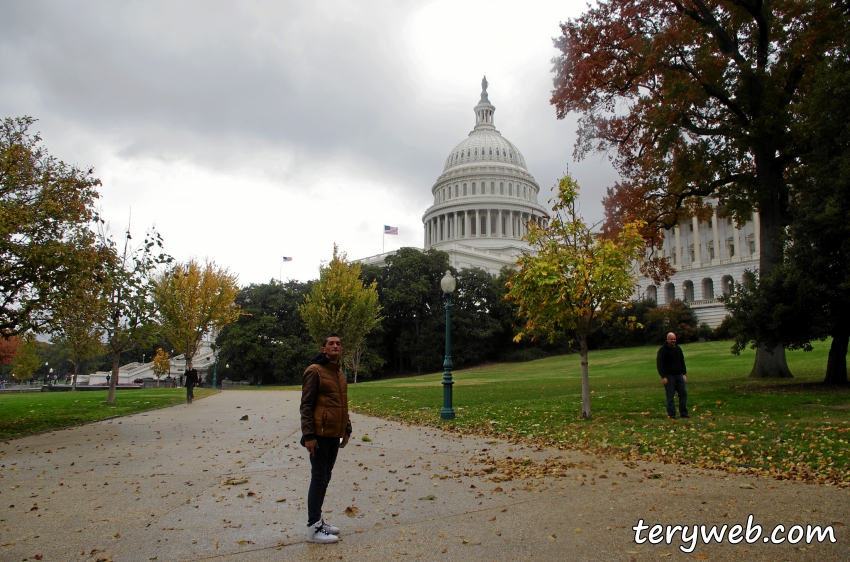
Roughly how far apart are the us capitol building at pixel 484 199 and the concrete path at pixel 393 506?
9166 cm

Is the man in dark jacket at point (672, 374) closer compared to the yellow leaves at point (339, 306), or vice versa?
the man in dark jacket at point (672, 374)

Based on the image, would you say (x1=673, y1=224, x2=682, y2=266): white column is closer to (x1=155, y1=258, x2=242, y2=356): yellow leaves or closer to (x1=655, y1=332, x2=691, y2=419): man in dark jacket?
(x1=155, y1=258, x2=242, y2=356): yellow leaves

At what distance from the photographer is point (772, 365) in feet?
72.8

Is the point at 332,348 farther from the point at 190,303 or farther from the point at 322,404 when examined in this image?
the point at 190,303

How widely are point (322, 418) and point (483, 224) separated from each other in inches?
4139

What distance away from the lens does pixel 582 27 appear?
72.5ft

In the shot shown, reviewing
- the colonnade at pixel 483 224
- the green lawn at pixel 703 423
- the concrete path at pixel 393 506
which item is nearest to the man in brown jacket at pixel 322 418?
the concrete path at pixel 393 506

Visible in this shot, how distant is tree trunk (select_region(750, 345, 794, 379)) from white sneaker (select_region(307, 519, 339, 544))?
21.1 m

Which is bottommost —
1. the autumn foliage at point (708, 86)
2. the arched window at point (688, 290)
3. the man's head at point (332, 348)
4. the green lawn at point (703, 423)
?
the green lawn at point (703, 423)

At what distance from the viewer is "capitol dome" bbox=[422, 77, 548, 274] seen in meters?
108

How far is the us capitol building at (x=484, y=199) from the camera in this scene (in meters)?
108

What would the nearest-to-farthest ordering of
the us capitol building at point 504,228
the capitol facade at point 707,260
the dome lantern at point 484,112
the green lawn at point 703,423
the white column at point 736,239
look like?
the green lawn at point 703,423
the capitol facade at point 707,260
the white column at point 736,239
the us capitol building at point 504,228
the dome lantern at point 484,112

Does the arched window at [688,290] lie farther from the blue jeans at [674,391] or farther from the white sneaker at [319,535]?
the white sneaker at [319,535]

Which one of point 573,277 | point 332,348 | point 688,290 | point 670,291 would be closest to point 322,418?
point 332,348
